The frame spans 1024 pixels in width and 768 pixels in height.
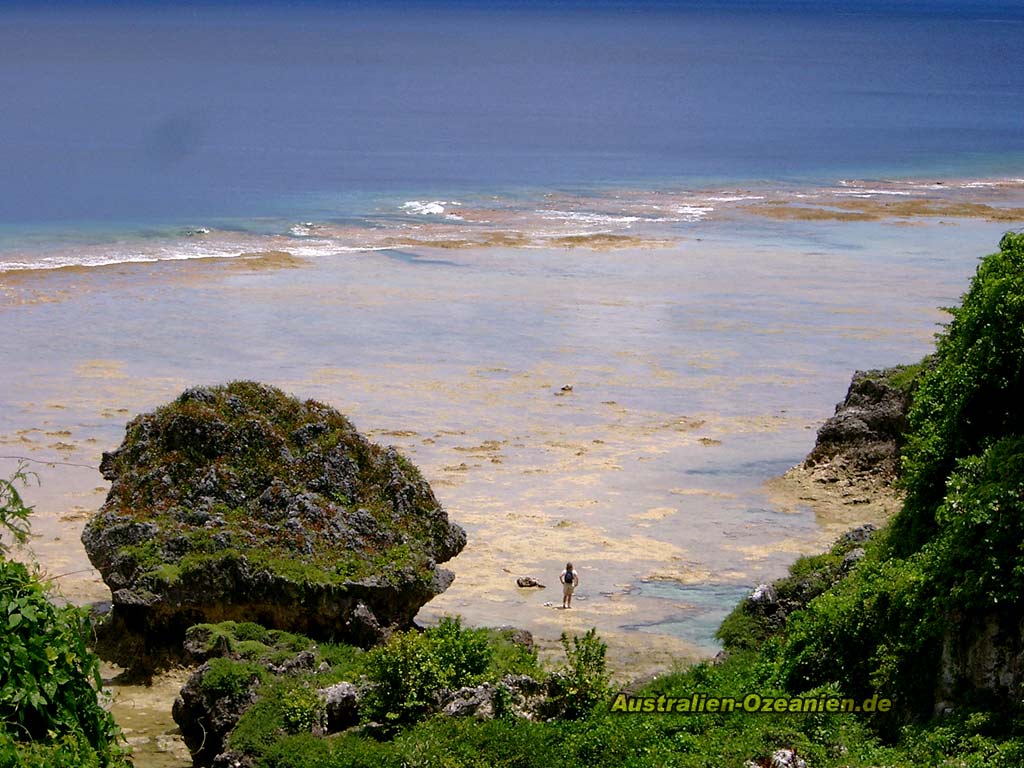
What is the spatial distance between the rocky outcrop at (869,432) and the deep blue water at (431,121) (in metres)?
37.6

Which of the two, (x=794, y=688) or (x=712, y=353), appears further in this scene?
(x=712, y=353)

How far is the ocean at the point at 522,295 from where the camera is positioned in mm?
24266

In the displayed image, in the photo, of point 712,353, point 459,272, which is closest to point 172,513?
point 712,353

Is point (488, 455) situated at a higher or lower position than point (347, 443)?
lower

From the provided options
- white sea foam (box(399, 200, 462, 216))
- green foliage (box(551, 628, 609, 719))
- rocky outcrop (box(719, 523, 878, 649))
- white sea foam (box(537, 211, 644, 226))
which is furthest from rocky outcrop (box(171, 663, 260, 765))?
white sea foam (box(399, 200, 462, 216))

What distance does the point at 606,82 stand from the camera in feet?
449

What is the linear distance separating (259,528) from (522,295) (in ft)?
87.3

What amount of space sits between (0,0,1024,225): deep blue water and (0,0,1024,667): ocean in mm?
551

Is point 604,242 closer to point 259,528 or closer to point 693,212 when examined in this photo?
point 693,212

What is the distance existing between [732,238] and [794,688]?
4306 centimetres

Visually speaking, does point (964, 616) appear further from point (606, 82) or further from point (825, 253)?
point (606, 82)

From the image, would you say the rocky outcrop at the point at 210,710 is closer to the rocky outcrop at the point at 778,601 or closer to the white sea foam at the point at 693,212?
the rocky outcrop at the point at 778,601

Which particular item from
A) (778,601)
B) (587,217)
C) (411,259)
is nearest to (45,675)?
(778,601)

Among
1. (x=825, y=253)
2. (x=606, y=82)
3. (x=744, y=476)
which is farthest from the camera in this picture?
(x=606, y=82)
